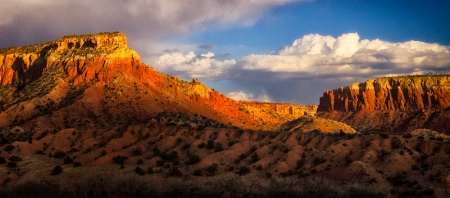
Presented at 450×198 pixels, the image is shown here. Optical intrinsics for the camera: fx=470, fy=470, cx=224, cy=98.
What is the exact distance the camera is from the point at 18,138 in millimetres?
Answer: 70625

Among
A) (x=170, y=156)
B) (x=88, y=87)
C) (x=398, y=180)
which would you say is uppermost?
(x=88, y=87)

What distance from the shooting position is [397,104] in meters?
166

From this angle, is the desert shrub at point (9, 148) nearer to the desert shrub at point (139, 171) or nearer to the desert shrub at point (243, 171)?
the desert shrub at point (139, 171)

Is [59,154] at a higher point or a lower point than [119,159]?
higher

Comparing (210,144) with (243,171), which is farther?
(210,144)

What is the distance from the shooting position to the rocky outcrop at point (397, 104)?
461 feet

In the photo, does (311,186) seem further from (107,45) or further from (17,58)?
(17,58)

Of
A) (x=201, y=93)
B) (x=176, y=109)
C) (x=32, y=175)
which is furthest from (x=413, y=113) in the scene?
(x=32, y=175)

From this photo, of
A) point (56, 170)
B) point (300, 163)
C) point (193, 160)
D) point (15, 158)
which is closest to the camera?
point (56, 170)

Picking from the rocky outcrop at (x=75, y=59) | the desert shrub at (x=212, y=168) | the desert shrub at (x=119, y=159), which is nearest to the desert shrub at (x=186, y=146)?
the desert shrub at (x=119, y=159)

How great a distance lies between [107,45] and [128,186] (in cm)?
8321

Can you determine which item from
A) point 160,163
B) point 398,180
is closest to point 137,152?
point 160,163

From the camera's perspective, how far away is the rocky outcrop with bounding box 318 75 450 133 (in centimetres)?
14052

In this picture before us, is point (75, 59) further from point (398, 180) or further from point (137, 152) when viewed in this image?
point (398, 180)
